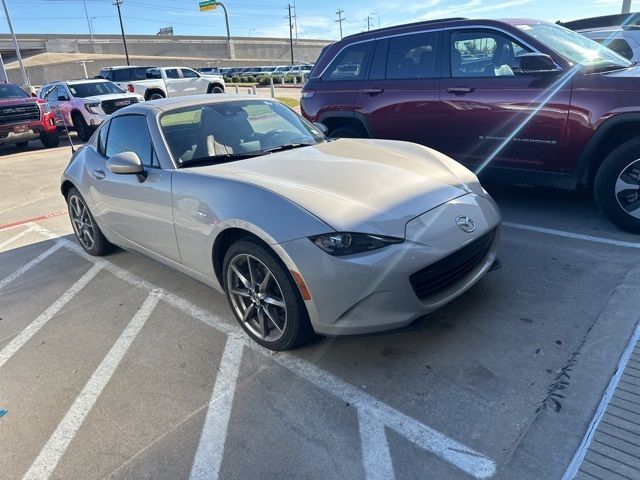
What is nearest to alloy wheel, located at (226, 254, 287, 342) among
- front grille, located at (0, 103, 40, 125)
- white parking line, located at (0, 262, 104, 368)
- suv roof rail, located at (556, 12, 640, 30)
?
white parking line, located at (0, 262, 104, 368)

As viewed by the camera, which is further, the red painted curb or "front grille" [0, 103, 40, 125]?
"front grille" [0, 103, 40, 125]

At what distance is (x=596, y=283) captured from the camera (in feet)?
11.2

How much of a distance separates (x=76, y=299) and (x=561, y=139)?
4.54 meters

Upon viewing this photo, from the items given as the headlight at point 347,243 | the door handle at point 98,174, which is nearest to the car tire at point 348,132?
the door handle at point 98,174

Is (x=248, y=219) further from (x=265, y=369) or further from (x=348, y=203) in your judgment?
(x=265, y=369)

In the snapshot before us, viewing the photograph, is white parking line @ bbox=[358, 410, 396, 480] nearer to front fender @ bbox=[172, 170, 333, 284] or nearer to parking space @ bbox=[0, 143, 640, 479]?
parking space @ bbox=[0, 143, 640, 479]

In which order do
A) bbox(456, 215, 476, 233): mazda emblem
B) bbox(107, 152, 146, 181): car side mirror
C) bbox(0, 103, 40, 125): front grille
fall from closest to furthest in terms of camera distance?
bbox(456, 215, 476, 233): mazda emblem, bbox(107, 152, 146, 181): car side mirror, bbox(0, 103, 40, 125): front grille

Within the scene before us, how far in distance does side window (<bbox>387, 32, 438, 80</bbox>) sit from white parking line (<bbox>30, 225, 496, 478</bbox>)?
12.0ft

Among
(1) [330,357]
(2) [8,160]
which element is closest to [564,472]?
(1) [330,357]

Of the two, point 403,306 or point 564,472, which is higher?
point 403,306

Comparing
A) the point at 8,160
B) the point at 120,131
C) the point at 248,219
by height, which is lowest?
the point at 8,160

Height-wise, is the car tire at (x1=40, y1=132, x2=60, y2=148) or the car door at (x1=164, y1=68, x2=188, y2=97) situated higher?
the car door at (x1=164, y1=68, x2=188, y2=97)

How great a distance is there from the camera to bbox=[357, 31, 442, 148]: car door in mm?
5258

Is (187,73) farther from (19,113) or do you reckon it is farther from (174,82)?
(19,113)
